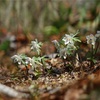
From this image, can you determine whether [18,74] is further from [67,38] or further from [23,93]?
[23,93]

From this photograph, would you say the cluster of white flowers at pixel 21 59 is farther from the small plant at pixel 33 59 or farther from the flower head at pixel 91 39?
the flower head at pixel 91 39

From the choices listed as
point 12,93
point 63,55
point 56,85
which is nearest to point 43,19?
point 63,55

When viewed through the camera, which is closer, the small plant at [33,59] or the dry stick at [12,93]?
the dry stick at [12,93]

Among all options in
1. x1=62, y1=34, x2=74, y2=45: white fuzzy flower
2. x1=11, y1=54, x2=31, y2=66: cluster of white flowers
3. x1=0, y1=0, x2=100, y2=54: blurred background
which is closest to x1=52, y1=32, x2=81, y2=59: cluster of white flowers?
x1=62, y1=34, x2=74, y2=45: white fuzzy flower

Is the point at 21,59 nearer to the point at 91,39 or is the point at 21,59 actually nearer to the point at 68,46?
the point at 68,46

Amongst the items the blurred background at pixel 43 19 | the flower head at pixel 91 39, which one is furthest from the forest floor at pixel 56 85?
the blurred background at pixel 43 19

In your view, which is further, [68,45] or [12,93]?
[68,45]

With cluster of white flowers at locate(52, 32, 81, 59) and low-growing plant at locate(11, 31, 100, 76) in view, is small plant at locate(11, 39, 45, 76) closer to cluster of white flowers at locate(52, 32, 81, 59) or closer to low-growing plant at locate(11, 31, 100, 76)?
low-growing plant at locate(11, 31, 100, 76)

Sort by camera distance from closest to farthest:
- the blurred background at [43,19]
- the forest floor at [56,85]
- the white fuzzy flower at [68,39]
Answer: the forest floor at [56,85] < the white fuzzy flower at [68,39] < the blurred background at [43,19]
